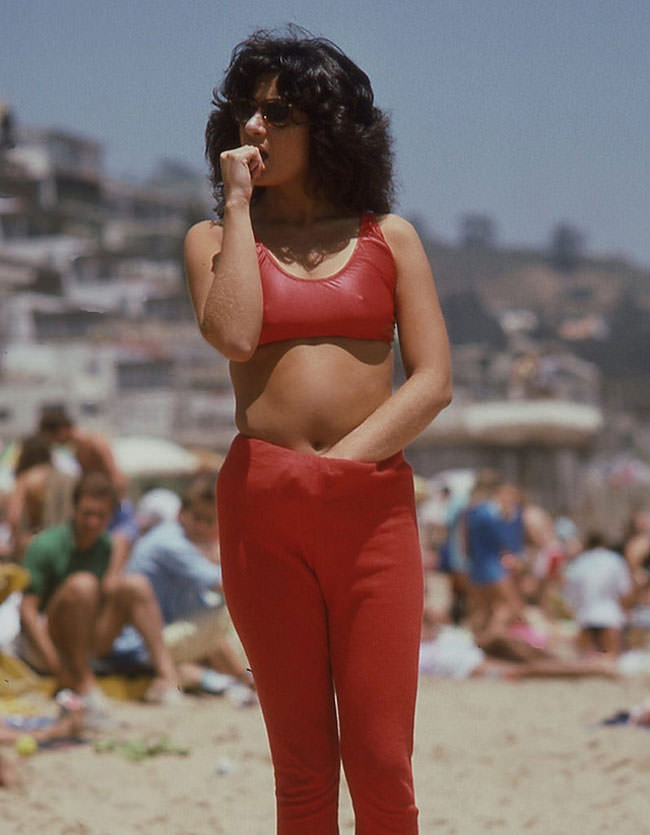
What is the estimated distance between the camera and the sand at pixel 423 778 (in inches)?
165

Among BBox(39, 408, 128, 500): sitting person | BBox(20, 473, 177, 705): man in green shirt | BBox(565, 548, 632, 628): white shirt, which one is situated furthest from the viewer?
BBox(565, 548, 632, 628): white shirt

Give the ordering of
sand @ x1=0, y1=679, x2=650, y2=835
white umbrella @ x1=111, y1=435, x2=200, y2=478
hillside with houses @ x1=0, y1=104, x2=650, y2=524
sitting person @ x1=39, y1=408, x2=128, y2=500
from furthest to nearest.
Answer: hillside with houses @ x1=0, y1=104, x2=650, y2=524
white umbrella @ x1=111, y1=435, x2=200, y2=478
sitting person @ x1=39, y1=408, x2=128, y2=500
sand @ x1=0, y1=679, x2=650, y2=835

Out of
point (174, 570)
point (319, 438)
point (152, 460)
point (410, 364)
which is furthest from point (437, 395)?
point (152, 460)

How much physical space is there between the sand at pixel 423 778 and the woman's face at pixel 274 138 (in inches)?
85.5

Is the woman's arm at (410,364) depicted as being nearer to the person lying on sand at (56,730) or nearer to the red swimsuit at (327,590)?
the red swimsuit at (327,590)

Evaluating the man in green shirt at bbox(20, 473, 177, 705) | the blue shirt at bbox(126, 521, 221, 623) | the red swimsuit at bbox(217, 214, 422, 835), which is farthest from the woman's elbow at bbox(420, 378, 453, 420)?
the blue shirt at bbox(126, 521, 221, 623)

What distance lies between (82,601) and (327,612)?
4.00 meters

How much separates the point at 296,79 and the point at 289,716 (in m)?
1.23

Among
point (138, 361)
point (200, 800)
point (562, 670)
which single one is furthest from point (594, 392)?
point (200, 800)

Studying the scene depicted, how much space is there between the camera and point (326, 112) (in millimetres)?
2680

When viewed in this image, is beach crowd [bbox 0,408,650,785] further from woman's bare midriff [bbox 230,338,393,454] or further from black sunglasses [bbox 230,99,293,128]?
black sunglasses [bbox 230,99,293,128]

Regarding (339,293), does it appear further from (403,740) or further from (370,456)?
(403,740)

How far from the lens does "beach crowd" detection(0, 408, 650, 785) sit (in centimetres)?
646

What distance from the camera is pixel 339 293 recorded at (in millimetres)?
2631
